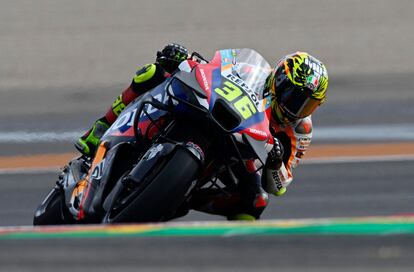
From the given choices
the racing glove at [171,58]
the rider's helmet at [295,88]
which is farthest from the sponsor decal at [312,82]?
the racing glove at [171,58]

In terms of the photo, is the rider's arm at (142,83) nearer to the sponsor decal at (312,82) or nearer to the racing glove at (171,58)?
the racing glove at (171,58)

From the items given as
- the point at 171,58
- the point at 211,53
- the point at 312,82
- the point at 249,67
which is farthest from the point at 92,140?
the point at 211,53

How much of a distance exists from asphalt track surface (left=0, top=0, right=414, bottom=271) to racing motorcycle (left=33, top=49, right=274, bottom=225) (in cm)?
188

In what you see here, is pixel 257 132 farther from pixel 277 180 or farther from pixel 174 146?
pixel 277 180

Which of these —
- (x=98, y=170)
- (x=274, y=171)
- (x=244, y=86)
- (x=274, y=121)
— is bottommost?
(x=274, y=171)

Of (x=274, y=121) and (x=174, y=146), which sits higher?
(x=174, y=146)

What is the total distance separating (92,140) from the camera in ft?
21.5

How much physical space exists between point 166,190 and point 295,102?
1231mm

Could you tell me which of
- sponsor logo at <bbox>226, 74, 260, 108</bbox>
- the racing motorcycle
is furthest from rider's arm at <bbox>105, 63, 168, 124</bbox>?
sponsor logo at <bbox>226, 74, 260, 108</bbox>

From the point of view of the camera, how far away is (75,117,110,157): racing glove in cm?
652

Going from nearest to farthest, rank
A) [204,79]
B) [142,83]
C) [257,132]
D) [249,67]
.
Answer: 1. [257,132]
2. [204,79]
3. [249,67]
4. [142,83]

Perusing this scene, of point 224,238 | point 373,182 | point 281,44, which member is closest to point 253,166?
point 224,238

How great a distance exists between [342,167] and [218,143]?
11.2 ft

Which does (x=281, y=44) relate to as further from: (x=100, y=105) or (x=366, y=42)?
(x=100, y=105)
